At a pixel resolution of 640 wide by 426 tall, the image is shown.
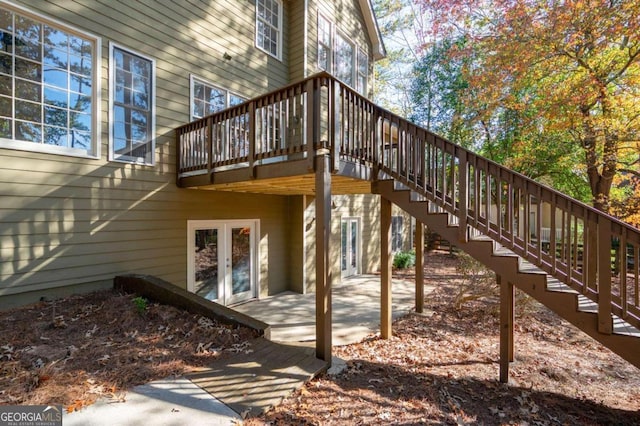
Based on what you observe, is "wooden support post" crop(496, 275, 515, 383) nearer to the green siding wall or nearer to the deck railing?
the deck railing

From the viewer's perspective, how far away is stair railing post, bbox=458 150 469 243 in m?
4.18

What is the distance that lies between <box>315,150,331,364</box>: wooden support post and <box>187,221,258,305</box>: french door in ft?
11.0

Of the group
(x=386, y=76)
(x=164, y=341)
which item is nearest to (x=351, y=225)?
(x=164, y=341)

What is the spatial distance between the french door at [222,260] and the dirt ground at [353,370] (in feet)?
5.67

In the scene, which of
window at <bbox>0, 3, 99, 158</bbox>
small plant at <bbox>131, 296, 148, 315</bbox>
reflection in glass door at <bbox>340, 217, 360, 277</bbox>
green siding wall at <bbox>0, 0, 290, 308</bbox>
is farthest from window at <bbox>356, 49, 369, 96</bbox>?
small plant at <bbox>131, 296, 148, 315</bbox>

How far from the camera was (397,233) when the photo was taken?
47.3ft

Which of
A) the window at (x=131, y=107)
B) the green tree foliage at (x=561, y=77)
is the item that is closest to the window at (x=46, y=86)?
the window at (x=131, y=107)

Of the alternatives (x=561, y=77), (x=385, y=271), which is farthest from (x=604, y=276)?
(x=561, y=77)

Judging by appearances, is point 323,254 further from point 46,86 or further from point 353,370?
point 46,86

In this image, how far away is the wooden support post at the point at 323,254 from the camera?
4.18 meters

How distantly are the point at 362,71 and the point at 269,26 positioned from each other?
3908 mm

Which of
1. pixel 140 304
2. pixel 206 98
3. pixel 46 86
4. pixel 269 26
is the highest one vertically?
pixel 269 26

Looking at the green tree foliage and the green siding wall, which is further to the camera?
the green tree foliage

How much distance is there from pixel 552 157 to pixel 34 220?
1468 cm
